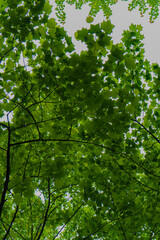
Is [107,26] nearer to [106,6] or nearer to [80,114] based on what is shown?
[80,114]

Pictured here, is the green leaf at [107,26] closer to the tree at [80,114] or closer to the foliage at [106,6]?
the tree at [80,114]

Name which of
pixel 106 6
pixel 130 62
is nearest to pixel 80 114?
pixel 130 62

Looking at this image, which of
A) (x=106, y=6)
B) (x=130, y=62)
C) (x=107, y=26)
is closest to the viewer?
(x=107, y=26)

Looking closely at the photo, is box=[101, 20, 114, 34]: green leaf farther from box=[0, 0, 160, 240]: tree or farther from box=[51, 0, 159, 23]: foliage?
box=[51, 0, 159, 23]: foliage

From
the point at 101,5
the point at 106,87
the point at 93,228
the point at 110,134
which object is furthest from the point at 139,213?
the point at 101,5

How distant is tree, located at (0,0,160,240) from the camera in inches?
87.9

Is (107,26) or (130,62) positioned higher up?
(107,26)

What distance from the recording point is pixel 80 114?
8.29ft

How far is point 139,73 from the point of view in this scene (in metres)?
3.41

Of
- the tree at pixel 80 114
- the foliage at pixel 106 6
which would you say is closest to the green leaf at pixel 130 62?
the tree at pixel 80 114

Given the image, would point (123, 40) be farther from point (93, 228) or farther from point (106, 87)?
point (93, 228)

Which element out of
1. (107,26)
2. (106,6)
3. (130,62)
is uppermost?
(106,6)

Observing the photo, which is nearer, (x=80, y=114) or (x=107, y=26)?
(x=107, y=26)

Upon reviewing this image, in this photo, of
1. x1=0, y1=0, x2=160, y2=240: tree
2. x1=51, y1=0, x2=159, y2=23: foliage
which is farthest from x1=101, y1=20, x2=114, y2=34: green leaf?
x1=51, y1=0, x2=159, y2=23: foliage
